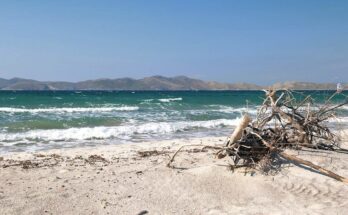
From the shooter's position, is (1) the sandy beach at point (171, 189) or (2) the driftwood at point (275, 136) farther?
(2) the driftwood at point (275, 136)

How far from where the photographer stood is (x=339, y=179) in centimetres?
623

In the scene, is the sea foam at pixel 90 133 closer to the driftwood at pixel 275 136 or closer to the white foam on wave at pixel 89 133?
the white foam on wave at pixel 89 133

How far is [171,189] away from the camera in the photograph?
616 cm

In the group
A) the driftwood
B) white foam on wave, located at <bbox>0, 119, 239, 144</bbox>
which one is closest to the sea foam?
white foam on wave, located at <bbox>0, 119, 239, 144</bbox>

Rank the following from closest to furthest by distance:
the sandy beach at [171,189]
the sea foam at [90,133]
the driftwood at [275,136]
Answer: the sandy beach at [171,189] → the driftwood at [275,136] → the sea foam at [90,133]

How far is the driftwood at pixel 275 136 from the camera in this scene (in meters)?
6.80

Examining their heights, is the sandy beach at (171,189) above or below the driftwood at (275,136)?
below

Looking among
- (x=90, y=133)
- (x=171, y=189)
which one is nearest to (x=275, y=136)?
(x=171, y=189)

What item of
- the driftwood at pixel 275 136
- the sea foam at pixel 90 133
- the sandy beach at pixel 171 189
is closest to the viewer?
the sandy beach at pixel 171 189

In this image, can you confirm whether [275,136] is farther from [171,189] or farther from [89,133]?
[89,133]

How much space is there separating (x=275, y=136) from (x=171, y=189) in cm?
240

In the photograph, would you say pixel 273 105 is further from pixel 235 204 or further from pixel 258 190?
pixel 235 204

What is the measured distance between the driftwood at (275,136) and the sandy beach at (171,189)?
0.74ft

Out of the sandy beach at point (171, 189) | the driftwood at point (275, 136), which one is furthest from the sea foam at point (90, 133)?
the driftwood at point (275, 136)
